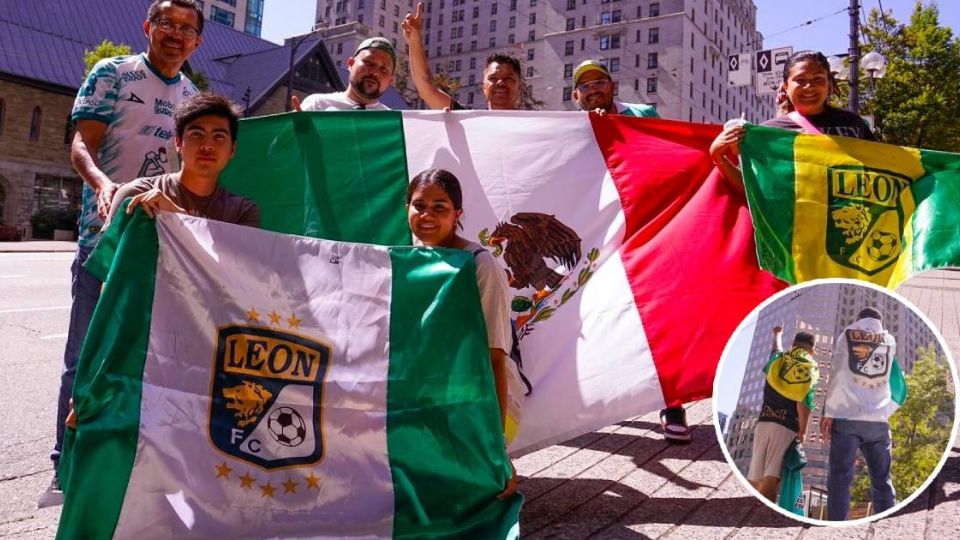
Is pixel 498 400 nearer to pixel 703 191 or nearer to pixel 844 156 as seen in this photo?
pixel 703 191

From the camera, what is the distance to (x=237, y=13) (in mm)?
80062

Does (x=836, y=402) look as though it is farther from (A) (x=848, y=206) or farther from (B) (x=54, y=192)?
(B) (x=54, y=192)

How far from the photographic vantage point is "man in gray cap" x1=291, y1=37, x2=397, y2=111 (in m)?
4.30

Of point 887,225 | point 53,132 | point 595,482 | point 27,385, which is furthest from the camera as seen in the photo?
point 53,132

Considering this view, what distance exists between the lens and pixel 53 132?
34062 millimetres

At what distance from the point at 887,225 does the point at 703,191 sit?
3.22 feet

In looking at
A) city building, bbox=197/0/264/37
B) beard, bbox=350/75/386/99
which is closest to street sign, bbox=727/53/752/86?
beard, bbox=350/75/386/99

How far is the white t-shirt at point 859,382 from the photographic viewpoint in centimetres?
254

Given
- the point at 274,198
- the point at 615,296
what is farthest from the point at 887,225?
the point at 274,198

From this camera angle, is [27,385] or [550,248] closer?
[550,248]

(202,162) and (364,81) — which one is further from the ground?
(364,81)

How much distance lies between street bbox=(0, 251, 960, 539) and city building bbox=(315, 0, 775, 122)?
6243cm

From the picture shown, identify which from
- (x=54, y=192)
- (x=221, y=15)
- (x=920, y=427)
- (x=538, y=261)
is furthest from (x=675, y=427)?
(x=221, y=15)

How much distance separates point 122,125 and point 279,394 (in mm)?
1621
